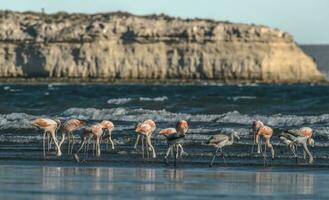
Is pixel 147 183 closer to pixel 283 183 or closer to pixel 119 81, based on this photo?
pixel 283 183

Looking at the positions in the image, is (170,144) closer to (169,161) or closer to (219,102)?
(169,161)

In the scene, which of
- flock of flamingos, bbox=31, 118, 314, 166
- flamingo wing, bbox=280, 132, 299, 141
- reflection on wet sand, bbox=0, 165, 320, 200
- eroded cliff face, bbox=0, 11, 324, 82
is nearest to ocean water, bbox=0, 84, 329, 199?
reflection on wet sand, bbox=0, 165, 320, 200

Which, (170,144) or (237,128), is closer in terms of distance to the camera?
(170,144)

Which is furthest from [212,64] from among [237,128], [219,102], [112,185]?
[112,185]

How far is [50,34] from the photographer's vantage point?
124062mm

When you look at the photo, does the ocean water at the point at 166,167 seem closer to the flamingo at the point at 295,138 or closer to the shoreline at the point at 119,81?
the flamingo at the point at 295,138

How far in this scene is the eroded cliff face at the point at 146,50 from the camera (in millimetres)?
121625

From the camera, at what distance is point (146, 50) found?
408 feet

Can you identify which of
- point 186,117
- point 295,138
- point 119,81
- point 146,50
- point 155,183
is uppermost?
point 146,50

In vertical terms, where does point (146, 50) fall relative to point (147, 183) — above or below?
above

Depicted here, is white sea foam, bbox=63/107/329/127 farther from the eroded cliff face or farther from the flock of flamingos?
the eroded cliff face

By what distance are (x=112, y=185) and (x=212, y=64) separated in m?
105

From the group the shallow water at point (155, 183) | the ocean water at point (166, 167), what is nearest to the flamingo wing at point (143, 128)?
the ocean water at point (166, 167)

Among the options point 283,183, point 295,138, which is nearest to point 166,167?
point 295,138
